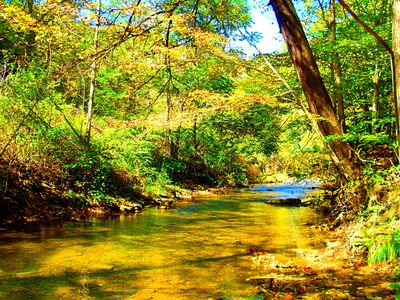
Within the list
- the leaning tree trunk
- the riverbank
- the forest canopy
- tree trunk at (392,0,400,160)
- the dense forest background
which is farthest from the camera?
the riverbank

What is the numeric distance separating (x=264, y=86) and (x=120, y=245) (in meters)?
7.30

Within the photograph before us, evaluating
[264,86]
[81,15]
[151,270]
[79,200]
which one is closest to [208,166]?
[264,86]

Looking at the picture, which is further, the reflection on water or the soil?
the reflection on water

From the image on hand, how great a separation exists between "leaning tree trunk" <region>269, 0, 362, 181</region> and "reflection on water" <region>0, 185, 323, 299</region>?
1704 mm

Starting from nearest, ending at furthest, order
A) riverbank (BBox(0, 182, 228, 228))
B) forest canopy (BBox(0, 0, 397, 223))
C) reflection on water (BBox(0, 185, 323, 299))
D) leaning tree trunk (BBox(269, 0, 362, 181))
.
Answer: reflection on water (BBox(0, 185, 323, 299)) < leaning tree trunk (BBox(269, 0, 362, 181)) < forest canopy (BBox(0, 0, 397, 223)) < riverbank (BBox(0, 182, 228, 228))

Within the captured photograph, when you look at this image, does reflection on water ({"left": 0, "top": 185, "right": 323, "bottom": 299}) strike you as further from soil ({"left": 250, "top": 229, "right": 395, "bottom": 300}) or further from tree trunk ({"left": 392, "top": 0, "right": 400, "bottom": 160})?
tree trunk ({"left": 392, "top": 0, "right": 400, "bottom": 160})

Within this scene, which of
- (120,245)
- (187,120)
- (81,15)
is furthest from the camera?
(81,15)

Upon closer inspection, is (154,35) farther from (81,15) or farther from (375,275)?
(375,275)

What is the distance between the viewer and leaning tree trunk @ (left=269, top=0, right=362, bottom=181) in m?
6.05

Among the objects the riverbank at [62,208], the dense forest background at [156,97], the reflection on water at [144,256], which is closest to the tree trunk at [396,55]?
the dense forest background at [156,97]

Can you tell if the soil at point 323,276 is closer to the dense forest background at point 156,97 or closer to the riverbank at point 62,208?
the dense forest background at point 156,97

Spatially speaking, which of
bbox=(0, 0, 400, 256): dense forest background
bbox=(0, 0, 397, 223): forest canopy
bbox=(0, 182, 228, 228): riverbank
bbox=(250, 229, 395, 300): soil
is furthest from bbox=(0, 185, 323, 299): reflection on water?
bbox=(0, 0, 397, 223): forest canopy

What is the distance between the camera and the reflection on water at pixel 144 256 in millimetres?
4121

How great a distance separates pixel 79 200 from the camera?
32.6 feet
